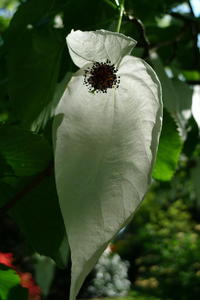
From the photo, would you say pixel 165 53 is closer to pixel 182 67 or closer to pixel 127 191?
pixel 182 67

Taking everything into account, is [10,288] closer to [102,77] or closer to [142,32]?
[102,77]

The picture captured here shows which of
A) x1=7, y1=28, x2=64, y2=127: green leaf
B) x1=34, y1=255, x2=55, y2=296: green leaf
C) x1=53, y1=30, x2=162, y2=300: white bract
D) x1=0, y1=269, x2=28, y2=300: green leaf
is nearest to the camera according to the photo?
x1=53, y1=30, x2=162, y2=300: white bract

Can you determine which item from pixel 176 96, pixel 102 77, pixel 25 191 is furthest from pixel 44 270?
pixel 102 77

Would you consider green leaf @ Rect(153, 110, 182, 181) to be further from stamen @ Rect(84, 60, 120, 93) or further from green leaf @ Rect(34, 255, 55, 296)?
green leaf @ Rect(34, 255, 55, 296)

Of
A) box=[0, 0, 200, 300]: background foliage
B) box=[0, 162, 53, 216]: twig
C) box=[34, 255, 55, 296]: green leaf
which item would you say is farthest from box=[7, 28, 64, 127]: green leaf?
box=[34, 255, 55, 296]: green leaf

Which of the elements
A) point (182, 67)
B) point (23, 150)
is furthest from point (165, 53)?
point (23, 150)
